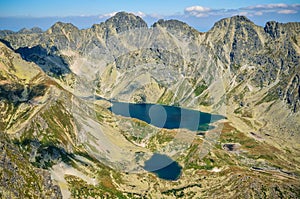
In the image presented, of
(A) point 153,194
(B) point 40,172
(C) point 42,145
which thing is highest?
(B) point 40,172

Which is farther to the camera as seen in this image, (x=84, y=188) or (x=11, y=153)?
(x=84, y=188)

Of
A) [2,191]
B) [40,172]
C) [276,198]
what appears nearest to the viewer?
[2,191]

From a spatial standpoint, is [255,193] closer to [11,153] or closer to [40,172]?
[40,172]

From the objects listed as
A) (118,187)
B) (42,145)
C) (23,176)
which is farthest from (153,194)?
(23,176)

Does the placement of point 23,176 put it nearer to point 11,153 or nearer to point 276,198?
point 11,153

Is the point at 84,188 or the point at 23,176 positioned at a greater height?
the point at 23,176

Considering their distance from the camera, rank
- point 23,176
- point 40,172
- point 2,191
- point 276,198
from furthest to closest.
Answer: point 276,198, point 40,172, point 23,176, point 2,191

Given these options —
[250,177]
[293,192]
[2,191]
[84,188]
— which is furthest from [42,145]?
[293,192]

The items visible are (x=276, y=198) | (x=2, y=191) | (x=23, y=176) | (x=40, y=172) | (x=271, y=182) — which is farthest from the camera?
(x=271, y=182)

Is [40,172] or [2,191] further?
[40,172]
